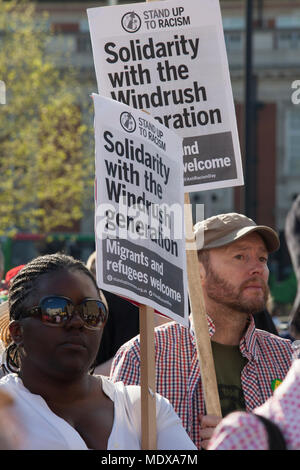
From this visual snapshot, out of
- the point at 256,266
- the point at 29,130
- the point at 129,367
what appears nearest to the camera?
the point at 129,367

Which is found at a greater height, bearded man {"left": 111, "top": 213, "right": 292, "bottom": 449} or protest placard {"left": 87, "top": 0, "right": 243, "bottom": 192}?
protest placard {"left": 87, "top": 0, "right": 243, "bottom": 192}

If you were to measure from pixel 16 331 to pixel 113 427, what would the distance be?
14.9 inches

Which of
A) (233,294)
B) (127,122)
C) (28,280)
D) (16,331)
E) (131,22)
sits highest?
(131,22)

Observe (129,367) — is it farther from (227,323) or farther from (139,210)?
(139,210)

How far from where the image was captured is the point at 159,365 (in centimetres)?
334

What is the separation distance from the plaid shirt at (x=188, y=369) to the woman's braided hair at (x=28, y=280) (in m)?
0.61

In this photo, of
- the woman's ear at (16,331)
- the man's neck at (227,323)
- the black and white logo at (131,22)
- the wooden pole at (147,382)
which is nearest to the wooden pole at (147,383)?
the wooden pole at (147,382)

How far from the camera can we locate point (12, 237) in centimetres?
2205

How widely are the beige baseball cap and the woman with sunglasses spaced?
120cm

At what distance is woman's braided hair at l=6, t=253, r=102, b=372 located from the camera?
2.60m

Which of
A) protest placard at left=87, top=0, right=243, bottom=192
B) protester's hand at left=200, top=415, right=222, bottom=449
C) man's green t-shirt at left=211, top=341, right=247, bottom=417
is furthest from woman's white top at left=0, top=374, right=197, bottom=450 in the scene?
protest placard at left=87, top=0, right=243, bottom=192

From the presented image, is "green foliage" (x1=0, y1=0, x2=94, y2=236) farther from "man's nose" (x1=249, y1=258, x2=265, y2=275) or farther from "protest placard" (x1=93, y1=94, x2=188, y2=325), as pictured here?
"protest placard" (x1=93, y1=94, x2=188, y2=325)

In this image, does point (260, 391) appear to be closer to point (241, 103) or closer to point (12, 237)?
point (12, 237)

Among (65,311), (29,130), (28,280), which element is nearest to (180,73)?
(28,280)
